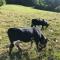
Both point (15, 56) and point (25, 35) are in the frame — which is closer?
point (25, 35)

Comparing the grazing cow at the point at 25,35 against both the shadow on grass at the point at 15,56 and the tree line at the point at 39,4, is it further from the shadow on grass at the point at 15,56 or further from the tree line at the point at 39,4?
the tree line at the point at 39,4

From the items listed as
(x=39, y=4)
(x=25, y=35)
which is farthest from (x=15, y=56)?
(x=39, y=4)

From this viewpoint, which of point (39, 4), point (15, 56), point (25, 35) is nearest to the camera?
point (25, 35)

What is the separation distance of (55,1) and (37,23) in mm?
47293

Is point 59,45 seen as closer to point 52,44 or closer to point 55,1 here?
point 52,44

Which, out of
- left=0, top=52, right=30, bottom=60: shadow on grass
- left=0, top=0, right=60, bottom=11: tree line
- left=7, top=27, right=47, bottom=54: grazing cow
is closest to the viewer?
left=7, top=27, right=47, bottom=54: grazing cow

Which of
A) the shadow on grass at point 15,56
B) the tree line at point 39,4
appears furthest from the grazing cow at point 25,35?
the tree line at point 39,4

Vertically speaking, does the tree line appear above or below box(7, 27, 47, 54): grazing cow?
below

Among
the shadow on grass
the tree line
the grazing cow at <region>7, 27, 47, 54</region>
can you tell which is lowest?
the tree line

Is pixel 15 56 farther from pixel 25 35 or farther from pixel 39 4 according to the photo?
pixel 39 4

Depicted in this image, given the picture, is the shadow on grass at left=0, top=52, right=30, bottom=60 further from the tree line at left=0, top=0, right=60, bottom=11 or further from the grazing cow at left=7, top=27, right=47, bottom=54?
the tree line at left=0, top=0, right=60, bottom=11

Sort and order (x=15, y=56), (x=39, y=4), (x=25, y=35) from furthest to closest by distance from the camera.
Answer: (x=39, y=4), (x=15, y=56), (x=25, y=35)

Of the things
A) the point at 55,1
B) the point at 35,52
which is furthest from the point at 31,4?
the point at 35,52

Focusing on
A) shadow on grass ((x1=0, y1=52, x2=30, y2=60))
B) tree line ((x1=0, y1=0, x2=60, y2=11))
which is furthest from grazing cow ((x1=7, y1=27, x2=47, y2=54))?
tree line ((x1=0, y1=0, x2=60, y2=11))
